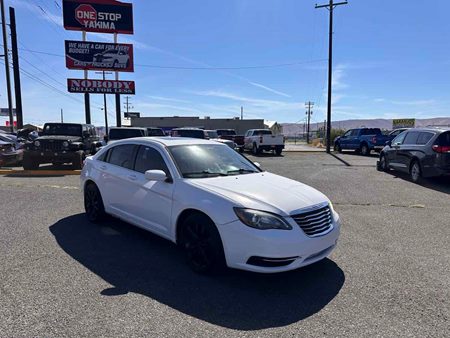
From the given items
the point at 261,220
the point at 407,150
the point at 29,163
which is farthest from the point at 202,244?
the point at 29,163

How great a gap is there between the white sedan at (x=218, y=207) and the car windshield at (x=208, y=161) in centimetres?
1

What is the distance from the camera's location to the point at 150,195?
4.93 m

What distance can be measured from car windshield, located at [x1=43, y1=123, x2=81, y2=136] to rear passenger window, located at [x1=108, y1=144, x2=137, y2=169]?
9862 mm

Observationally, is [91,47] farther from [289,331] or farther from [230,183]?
[289,331]

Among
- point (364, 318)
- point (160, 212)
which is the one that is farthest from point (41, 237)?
point (364, 318)

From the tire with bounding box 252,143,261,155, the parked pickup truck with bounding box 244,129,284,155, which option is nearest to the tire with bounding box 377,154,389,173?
the parked pickup truck with bounding box 244,129,284,155

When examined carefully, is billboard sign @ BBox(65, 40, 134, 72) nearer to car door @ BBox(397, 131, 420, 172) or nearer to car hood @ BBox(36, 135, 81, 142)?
car hood @ BBox(36, 135, 81, 142)

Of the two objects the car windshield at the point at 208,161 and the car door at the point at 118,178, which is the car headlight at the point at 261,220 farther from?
the car door at the point at 118,178

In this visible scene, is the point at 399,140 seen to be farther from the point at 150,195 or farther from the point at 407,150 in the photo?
the point at 150,195

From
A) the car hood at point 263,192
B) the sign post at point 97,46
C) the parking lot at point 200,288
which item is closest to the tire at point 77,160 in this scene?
the parking lot at point 200,288

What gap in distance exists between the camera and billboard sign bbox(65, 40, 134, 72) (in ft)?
91.7

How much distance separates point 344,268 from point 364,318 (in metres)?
1.20

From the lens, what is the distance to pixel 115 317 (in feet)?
10.8

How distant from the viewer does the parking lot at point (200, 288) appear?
3182mm
